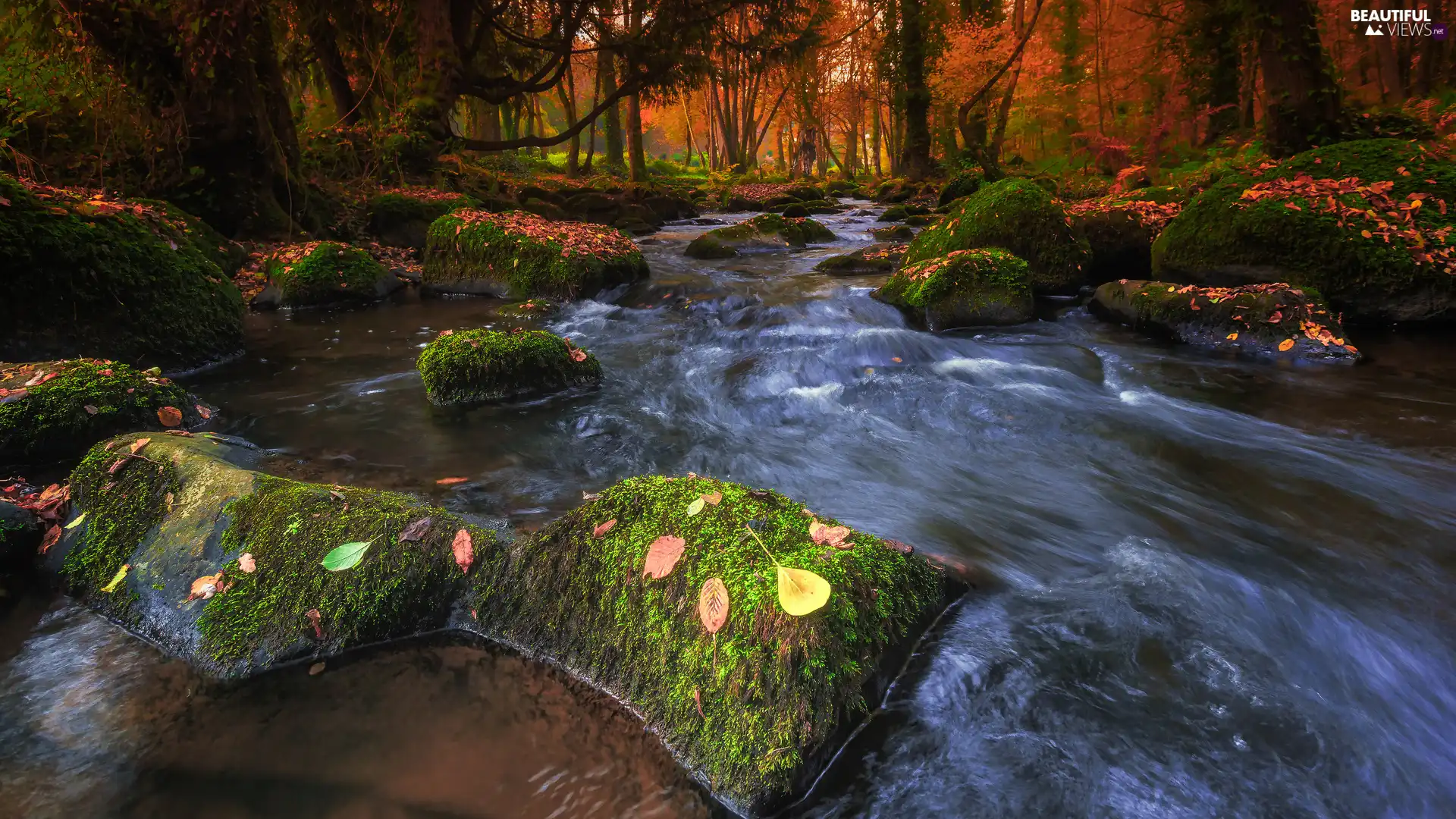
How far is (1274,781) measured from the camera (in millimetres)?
2072

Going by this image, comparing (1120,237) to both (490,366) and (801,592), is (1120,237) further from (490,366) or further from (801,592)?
(801,592)

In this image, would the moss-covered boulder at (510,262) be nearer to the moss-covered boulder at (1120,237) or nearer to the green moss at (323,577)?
the moss-covered boulder at (1120,237)

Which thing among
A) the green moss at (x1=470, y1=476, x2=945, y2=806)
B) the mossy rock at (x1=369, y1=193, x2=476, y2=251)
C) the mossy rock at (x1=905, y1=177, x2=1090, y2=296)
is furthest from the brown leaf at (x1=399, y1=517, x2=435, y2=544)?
the mossy rock at (x1=369, y1=193, x2=476, y2=251)

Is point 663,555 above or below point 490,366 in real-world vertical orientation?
below

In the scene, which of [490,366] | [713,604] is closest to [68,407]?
[490,366]

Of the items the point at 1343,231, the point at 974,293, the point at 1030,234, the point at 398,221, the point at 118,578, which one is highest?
the point at 398,221

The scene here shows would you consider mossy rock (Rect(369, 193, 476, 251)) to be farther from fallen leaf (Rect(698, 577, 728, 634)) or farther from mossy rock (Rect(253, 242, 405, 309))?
fallen leaf (Rect(698, 577, 728, 634))

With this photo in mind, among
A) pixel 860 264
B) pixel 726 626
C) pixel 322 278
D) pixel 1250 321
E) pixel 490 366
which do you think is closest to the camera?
pixel 726 626

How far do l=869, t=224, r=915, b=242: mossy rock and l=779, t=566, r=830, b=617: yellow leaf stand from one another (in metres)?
14.4

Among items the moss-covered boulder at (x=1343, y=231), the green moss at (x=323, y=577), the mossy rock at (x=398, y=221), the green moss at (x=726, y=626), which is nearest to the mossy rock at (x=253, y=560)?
the green moss at (x=323, y=577)

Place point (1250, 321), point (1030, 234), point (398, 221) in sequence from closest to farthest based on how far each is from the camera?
1. point (1250, 321)
2. point (1030, 234)
3. point (398, 221)

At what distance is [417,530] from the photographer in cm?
276

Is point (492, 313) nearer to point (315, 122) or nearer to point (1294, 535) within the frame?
point (1294, 535)

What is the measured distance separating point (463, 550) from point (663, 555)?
954 millimetres
